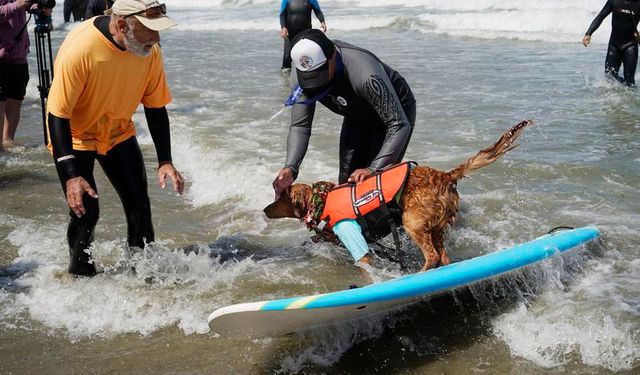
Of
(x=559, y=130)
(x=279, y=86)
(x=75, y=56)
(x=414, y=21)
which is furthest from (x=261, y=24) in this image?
(x=75, y=56)

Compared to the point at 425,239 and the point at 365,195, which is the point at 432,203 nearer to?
the point at 425,239

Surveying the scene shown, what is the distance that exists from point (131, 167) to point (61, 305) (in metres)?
1.06

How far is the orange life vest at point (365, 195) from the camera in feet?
14.6

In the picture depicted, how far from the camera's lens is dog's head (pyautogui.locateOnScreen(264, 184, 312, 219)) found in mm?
4758

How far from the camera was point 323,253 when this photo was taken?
5434 millimetres

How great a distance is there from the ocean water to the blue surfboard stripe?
8.3 inches

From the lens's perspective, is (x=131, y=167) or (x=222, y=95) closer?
(x=131, y=167)

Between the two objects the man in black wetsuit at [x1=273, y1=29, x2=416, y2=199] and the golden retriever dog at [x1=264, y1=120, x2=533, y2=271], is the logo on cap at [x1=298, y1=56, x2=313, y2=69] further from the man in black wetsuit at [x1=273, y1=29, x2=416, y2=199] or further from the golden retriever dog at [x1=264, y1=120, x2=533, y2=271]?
the golden retriever dog at [x1=264, y1=120, x2=533, y2=271]

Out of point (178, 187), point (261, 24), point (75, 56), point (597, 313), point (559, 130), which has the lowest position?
point (261, 24)

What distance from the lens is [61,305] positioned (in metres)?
4.59

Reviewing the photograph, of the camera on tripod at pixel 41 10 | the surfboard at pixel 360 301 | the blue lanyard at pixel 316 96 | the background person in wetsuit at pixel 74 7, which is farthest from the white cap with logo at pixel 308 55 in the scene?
the background person in wetsuit at pixel 74 7

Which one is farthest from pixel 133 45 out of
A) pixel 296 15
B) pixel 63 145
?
pixel 296 15

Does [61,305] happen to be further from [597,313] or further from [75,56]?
[597,313]

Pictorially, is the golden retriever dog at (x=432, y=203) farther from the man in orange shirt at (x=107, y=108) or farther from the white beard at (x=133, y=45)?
the white beard at (x=133, y=45)
